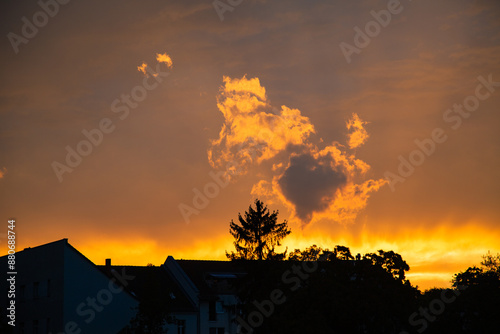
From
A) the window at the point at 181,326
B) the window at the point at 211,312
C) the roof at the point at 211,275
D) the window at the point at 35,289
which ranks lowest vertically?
the window at the point at 181,326

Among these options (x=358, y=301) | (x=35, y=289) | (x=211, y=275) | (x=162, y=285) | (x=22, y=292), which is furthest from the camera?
(x=211, y=275)

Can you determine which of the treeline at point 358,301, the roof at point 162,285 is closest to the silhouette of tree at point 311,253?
the treeline at point 358,301

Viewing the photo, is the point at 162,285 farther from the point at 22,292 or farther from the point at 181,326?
the point at 22,292

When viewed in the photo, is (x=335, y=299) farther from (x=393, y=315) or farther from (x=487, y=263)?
(x=487, y=263)

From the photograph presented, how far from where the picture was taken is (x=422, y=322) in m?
41.8

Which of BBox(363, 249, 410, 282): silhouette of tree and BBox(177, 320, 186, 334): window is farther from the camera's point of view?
BBox(177, 320, 186, 334): window

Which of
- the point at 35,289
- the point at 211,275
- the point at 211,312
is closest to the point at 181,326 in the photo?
the point at 211,312

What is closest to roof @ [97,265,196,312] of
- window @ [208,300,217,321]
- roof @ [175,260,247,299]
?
roof @ [175,260,247,299]

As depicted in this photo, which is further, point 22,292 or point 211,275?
point 211,275

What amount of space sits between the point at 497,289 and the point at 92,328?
35979mm

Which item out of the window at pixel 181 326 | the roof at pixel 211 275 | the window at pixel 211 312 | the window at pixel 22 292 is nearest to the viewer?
the window at pixel 22 292

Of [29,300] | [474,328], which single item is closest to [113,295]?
[29,300]

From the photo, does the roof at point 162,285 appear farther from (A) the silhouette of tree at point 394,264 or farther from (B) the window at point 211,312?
(A) the silhouette of tree at point 394,264

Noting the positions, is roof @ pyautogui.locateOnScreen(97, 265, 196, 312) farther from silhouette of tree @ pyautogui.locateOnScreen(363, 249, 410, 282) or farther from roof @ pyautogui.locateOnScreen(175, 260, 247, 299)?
silhouette of tree @ pyautogui.locateOnScreen(363, 249, 410, 282)
